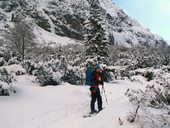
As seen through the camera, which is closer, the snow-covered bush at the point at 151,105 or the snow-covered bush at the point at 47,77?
the snow-covered bush at the point at 151,105

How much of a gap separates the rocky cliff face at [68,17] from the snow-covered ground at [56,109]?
96.6 metres

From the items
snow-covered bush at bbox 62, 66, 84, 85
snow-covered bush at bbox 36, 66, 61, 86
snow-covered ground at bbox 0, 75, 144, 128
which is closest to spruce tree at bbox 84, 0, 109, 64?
snow-covered bush at bbox 62, 66, 84, 85

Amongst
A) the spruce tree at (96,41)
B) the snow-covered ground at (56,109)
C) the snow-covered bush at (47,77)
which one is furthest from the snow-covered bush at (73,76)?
the spruce tree at (96,41)

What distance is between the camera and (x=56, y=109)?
13.1m

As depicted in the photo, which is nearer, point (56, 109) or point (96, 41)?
point (56, 109)

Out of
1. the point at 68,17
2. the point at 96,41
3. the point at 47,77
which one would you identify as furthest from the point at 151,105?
the point at 68,17

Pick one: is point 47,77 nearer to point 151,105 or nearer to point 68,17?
point 151,105

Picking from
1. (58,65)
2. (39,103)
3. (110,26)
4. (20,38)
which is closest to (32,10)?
(110,26)

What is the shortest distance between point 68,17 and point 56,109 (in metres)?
139

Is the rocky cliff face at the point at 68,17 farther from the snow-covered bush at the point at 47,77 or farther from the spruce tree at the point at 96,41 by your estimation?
the snow-covered bush at the point at 47,77

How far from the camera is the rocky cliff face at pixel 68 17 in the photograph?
133375 millimetres

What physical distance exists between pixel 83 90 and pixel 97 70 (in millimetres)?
5688

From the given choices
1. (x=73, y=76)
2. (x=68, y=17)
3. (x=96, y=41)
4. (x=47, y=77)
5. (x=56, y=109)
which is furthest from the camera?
(x=68, y=17)

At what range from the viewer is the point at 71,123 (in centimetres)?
1074
